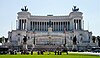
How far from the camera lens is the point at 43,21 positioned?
433 ft

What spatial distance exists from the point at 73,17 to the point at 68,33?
1163 centimetres

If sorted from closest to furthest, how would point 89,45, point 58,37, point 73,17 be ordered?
1. point 89,45
2. point 58,37
3. point 73,17

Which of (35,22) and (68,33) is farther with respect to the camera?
(35,22)

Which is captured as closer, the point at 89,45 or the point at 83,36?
the point at 89,45

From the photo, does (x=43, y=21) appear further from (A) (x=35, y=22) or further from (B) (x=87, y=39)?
(B) (x=87, y=39)

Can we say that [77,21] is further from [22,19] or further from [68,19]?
[22,19]

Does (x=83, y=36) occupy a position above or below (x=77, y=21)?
below

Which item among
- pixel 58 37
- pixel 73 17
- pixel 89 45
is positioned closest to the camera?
pixel 89 45

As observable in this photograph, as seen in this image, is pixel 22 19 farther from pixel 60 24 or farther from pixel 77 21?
pixel 77 21

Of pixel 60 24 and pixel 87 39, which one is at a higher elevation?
pixel 60 24

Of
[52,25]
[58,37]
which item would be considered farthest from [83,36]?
[52,25]

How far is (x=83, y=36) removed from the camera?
11694 centimetres

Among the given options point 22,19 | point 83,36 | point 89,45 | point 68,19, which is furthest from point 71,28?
point 89,45

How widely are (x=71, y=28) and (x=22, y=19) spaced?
84.5 ft
